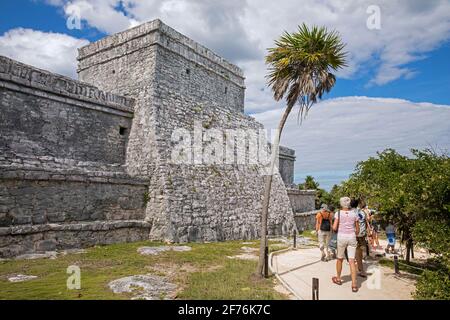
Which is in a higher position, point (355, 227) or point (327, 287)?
point (355, 227)

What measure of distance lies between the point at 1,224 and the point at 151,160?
17.6 feet

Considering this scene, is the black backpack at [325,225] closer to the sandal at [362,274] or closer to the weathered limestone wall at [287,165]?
the sandal at [362,274]

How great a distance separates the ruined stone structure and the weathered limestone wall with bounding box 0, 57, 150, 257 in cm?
3

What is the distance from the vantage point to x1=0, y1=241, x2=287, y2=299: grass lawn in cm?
542

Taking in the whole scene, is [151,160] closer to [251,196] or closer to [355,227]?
[251,196]

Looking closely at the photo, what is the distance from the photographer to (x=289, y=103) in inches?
314

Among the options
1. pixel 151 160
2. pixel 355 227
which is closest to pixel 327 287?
pixel 355 227

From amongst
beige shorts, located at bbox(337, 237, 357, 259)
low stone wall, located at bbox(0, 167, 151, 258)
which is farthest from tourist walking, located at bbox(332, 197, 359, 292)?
low stone wall, located at bbox(0, 167, 151, 258)


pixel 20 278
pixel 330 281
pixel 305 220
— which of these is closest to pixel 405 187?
pixel 330 281

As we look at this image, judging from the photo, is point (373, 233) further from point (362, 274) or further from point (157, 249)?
point (157, 249)

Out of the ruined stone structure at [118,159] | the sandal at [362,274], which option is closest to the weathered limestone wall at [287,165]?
the ruined stone structure at [118,159]
